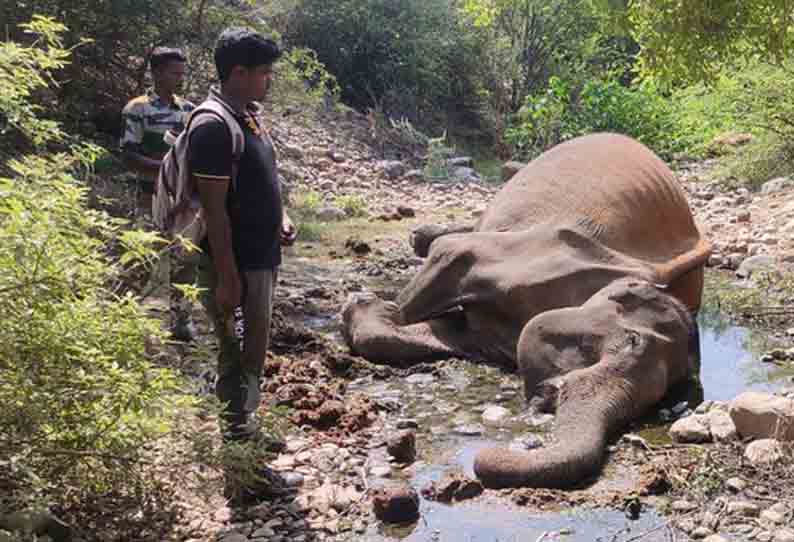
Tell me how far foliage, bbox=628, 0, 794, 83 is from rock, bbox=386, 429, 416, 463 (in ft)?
10.2

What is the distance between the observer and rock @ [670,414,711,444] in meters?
4.81

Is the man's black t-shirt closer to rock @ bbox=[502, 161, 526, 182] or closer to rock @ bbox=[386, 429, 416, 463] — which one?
rock @ bbox=[386, 429, 416, 463]

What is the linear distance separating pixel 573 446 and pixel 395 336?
2054 mm

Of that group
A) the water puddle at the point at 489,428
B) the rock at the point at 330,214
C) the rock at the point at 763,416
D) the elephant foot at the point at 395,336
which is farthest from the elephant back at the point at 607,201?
the rock at the point at 330,214

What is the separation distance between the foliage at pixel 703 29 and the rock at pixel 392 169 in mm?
7568

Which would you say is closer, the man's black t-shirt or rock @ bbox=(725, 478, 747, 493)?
the man's black t-shirt

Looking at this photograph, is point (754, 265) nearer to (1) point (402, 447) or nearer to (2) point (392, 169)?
(1) point (402, 447)

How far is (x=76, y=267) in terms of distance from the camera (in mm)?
3152

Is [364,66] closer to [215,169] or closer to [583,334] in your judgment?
[583,334]

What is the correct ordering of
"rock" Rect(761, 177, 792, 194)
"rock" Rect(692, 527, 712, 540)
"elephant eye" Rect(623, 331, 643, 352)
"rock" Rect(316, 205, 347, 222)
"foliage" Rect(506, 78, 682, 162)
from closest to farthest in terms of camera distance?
1. "rock" Rect(692, 527, 712, 540)
2. "elephant eye" Rect(623, 331, 643, 352)
3. "rock" Rect(316, 205, 347, 222)
4. "rock" Rect(761, 177, 792, 194)
5. "foliage" Rect(506, 78, 682, 162)

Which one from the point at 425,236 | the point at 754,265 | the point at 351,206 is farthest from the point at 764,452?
the point at 351,206

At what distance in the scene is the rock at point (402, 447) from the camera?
473cm

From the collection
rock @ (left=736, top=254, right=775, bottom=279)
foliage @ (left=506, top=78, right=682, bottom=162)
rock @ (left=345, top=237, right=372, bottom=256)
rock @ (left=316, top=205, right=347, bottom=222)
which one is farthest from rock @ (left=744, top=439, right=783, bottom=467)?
foliage @ (left=506, top=78, right=682, bottom=162)

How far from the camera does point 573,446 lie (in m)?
4.45
